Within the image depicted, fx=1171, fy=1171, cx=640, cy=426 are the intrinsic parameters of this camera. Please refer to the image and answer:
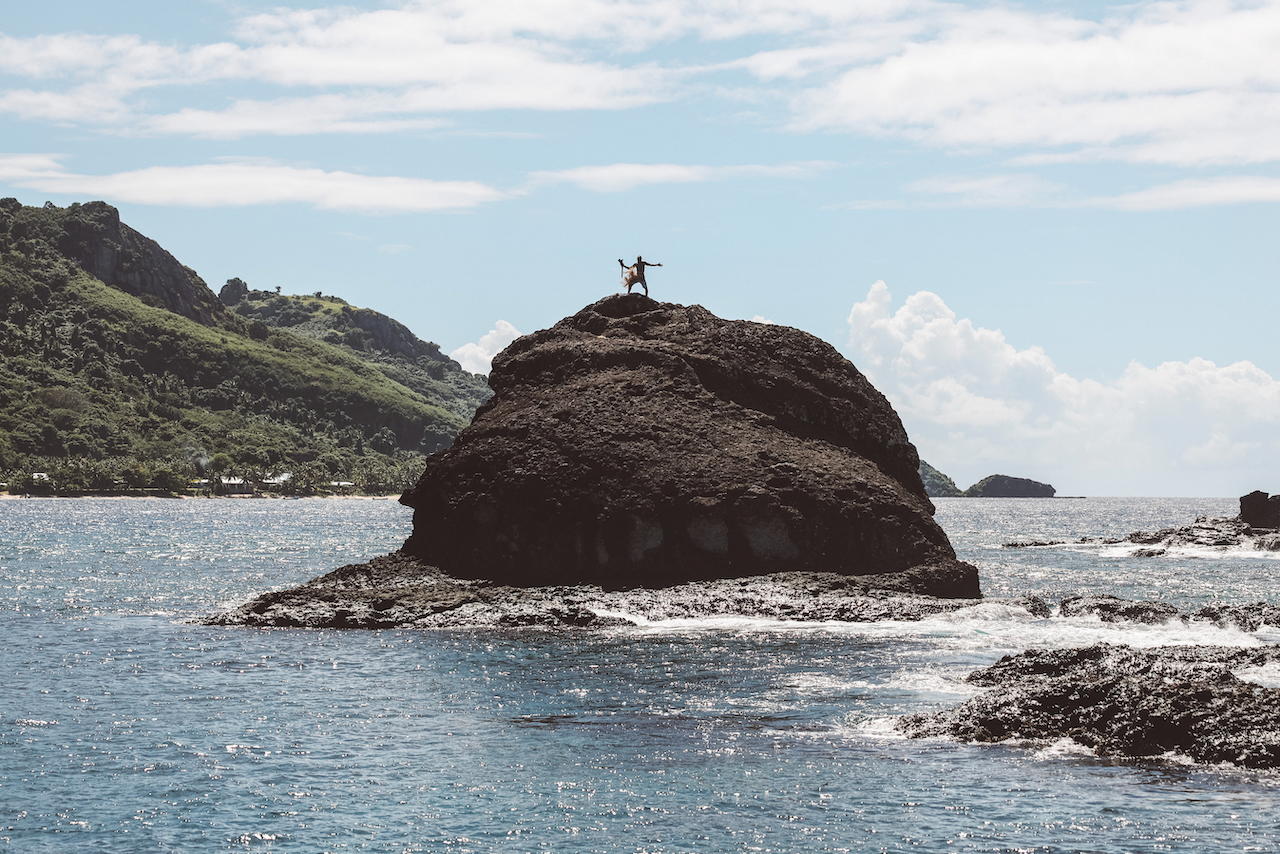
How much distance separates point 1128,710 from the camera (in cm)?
2622

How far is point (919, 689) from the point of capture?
104 feet

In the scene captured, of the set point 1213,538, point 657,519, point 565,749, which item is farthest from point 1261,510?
point 565,749

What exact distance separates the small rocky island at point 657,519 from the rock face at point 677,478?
9 cm

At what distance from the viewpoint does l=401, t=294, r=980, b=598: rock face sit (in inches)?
1954

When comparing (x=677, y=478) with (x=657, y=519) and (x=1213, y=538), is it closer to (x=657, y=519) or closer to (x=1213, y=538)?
(x=657, y=519)

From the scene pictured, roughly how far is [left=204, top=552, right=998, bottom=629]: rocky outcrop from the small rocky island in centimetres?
10

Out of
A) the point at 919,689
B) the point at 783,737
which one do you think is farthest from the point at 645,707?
the point at 919,689

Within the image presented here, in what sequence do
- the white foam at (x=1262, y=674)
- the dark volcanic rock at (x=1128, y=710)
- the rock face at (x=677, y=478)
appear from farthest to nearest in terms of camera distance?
the rock face at (x=677, y=478), the white foam at (x=1262, y=674), the dark volcanic rock at (x=1128, y=710)

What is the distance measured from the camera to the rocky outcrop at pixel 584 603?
45.1 m

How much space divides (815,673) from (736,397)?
2355cm

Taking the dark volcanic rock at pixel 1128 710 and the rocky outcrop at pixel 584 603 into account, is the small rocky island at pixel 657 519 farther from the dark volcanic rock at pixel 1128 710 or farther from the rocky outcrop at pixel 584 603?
the dark volcanic rock at pixel 1128 710

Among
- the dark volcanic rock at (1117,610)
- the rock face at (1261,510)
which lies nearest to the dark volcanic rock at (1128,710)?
the dark volcanic rock at (1117,610)

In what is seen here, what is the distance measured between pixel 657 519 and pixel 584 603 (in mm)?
4860

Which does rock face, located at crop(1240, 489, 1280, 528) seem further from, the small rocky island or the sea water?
the sea water
